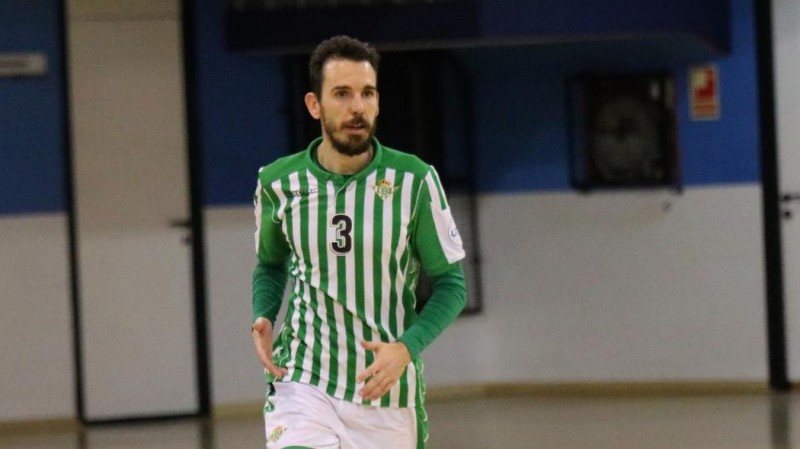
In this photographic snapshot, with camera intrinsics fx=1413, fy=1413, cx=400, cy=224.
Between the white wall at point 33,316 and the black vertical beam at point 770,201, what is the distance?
392 centimetres

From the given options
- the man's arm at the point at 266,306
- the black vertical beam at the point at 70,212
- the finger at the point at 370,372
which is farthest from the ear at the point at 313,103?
the black vertical beam at the point at 70,212

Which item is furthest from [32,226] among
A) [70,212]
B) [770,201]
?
[770,201]

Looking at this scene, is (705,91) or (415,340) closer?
(415,340)

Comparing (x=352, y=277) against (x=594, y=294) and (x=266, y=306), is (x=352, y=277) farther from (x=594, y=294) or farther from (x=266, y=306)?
(x=594, y=294)

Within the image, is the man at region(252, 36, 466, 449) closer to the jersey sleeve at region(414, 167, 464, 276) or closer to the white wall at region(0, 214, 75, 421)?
the jersey sleeve at region(414, 167, 464, 276)

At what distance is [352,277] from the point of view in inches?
127

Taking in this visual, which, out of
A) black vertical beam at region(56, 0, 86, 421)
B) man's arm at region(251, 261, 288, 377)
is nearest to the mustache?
man's arm at region(251, 261, 288, 377)

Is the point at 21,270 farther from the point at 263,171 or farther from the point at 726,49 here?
the point at 263,171

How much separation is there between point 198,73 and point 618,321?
2.78 m

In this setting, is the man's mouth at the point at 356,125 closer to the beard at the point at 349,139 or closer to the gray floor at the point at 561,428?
the beard at the point at 349,139

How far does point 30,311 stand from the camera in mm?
7770

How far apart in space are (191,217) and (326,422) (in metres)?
4.80

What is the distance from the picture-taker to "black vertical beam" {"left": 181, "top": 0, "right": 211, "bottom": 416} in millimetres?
7805

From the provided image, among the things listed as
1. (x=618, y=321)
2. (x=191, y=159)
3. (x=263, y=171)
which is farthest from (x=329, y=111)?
(x=618, y=321)
